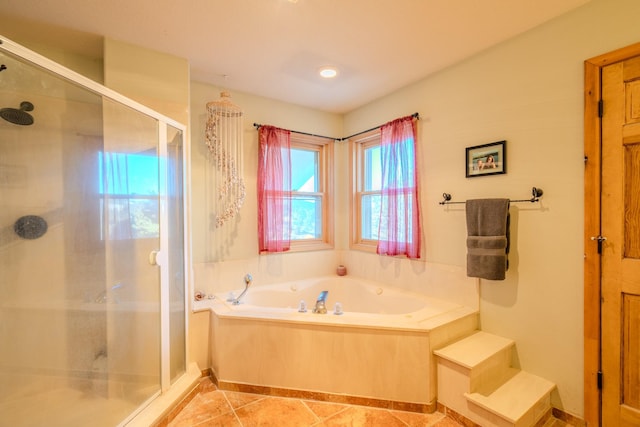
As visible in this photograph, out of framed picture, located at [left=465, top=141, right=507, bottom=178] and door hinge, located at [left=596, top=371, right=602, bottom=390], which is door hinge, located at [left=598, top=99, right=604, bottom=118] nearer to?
framed picture, located at [left=465, top=141, right=507, bottom=178]

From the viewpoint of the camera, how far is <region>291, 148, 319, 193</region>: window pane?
11.0 feet

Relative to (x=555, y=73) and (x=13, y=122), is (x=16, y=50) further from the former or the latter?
(x=555, y=73)

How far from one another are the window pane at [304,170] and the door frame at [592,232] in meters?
2.44

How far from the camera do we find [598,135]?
5.43 ft

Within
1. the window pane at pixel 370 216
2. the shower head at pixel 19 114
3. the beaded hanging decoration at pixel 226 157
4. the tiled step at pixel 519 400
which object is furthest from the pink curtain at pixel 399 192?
the shower head at pixel 19 114

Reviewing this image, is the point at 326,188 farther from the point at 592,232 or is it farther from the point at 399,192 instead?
the point at 592,232

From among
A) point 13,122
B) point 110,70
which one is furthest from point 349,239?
point 13,122

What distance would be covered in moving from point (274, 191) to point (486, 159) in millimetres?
1923

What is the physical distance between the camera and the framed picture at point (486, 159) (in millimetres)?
2086

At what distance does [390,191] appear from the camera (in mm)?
2854

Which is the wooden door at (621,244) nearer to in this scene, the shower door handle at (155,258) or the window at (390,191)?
the window at (390,191)

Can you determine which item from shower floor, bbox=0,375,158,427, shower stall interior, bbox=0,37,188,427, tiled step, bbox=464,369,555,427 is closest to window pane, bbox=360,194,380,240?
tiled step, bbox=464,369,555,427

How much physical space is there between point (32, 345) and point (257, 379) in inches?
53.6

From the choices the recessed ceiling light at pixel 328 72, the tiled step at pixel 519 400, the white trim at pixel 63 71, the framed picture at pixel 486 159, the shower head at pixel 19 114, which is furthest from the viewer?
the recessed ceiling light at pixel 328 72
